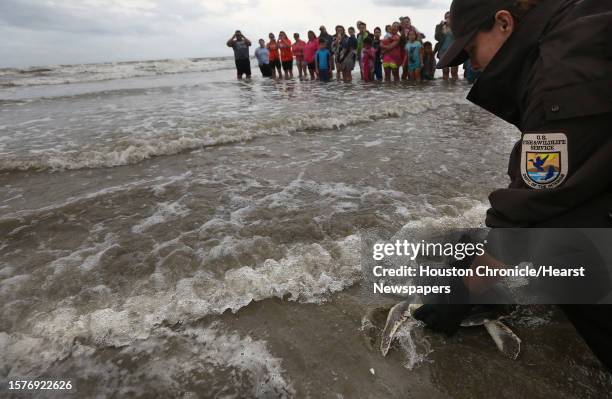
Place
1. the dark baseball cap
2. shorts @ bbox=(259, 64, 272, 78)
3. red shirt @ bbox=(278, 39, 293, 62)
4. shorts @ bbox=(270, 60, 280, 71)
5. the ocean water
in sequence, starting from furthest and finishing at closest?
shorts @ bbox=(259, 64, 272, 78)
shorts @ bbox=(270, 60, 280, 71)
red shirt @ bbox=(278, 39, 293, 62)
the ocean water
the dark baseball cap

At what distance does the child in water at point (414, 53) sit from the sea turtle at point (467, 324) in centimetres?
1338

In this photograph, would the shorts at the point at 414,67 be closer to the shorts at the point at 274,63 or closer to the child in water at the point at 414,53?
the child in water at the point at 414,53

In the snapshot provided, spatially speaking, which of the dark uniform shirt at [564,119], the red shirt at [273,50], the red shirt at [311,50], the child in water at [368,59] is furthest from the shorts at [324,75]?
the dark uniform shirt at [564,119]

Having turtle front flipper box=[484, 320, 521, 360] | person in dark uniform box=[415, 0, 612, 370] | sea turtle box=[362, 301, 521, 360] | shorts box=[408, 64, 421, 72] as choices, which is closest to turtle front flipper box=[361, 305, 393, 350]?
sea turtle box=[362, 301, 521, 360]

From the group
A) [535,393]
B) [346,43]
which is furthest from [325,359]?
[346,43]

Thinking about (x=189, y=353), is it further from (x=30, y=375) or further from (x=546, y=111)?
(x=546, y=111)

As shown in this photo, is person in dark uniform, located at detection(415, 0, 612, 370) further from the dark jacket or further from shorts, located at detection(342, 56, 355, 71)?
shorts, located at detection(342, 56, 355, 71)

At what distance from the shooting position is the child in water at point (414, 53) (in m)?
13.4

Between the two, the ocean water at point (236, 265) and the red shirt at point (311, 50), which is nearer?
the ocean water at point (236, 265)

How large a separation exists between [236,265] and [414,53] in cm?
1334

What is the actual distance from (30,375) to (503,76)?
2.73m

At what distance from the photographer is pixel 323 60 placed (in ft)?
51.4

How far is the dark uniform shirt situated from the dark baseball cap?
137mm

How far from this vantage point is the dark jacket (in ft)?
3.83
